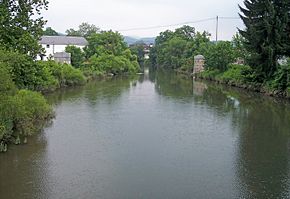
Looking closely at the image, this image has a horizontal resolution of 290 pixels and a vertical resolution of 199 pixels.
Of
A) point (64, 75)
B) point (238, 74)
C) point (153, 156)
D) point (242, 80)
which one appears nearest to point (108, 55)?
point (64, 75)

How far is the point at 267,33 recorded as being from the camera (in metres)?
29.1

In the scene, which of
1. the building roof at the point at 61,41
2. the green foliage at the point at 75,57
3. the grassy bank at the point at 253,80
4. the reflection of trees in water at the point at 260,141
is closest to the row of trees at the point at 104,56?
the green foliage at the point at 75,57

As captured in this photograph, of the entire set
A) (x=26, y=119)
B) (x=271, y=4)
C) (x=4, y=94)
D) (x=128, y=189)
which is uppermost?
(x=271, y=4)

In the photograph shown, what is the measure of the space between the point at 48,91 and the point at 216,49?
1983 cm

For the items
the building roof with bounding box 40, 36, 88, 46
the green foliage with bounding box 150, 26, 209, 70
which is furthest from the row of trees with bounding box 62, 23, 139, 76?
the green foliage with bounding box 150, 26, 209, 70

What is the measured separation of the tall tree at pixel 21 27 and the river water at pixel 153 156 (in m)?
3.65

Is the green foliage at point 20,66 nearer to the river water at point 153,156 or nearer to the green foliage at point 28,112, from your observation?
the green foliage at point 28,112

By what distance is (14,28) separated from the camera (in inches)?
432

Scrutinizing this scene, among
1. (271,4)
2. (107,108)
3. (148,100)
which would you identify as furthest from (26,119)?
(271,4)

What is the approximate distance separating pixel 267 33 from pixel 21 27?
22128mm

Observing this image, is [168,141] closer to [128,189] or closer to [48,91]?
[128,189]

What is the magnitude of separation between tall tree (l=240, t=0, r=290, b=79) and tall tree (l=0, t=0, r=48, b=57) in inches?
823

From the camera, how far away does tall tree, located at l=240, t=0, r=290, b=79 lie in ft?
93.8

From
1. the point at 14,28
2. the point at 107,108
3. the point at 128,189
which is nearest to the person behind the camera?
the point at 128,189
